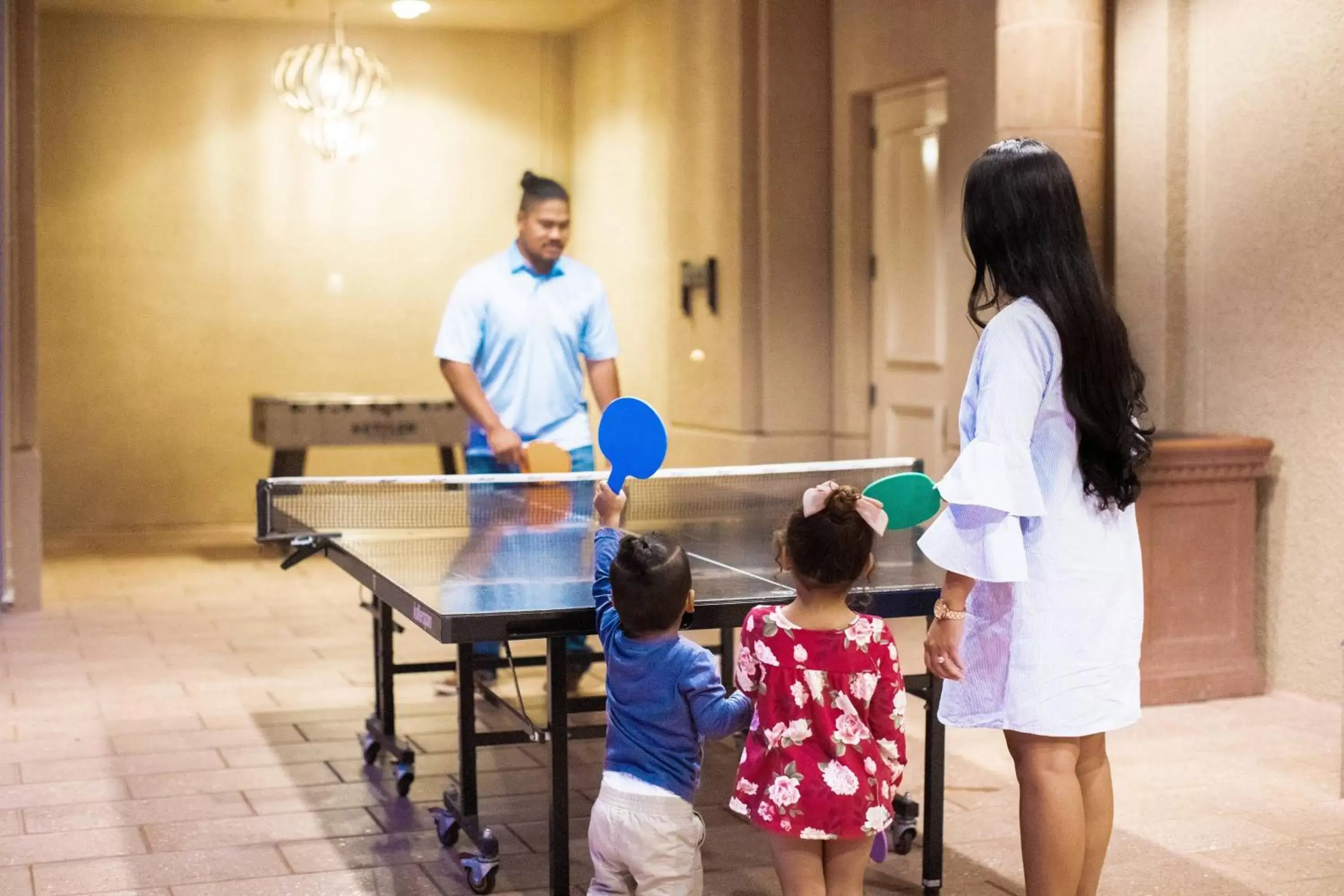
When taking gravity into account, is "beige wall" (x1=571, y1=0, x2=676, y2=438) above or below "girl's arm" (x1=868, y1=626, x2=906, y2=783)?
above

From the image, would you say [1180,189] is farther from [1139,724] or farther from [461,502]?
[461,502]

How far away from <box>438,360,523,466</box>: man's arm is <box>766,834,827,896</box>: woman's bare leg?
2.57 metres

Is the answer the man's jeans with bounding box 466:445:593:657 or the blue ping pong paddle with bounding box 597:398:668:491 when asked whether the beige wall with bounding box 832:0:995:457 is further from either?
the blue ping pong paddle with bounding box 597:398:668:491

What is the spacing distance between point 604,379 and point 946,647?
3034 mm

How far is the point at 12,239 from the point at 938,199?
171 inches

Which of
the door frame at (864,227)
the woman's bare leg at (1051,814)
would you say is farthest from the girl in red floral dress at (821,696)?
the door frame at (864,227)

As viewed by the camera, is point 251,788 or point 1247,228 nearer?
point 251,788

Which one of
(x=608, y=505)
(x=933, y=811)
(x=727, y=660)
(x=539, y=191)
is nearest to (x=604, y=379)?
(x=539, y=191)

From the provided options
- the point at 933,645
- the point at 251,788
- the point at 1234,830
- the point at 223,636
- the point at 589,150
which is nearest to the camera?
the point at 933,645

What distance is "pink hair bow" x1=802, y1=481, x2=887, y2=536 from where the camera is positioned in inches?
108

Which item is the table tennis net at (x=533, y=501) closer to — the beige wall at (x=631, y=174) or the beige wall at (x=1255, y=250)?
A: the beige wall at (x=1255, y=250)

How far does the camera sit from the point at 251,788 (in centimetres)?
458

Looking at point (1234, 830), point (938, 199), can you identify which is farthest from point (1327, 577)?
point (938, 199)

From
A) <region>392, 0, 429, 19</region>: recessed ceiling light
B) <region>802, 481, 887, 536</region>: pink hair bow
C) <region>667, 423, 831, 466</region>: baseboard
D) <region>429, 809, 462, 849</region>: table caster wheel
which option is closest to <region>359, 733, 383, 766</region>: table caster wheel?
<region>429, 809, 462, 849</region>: table caster wheel
